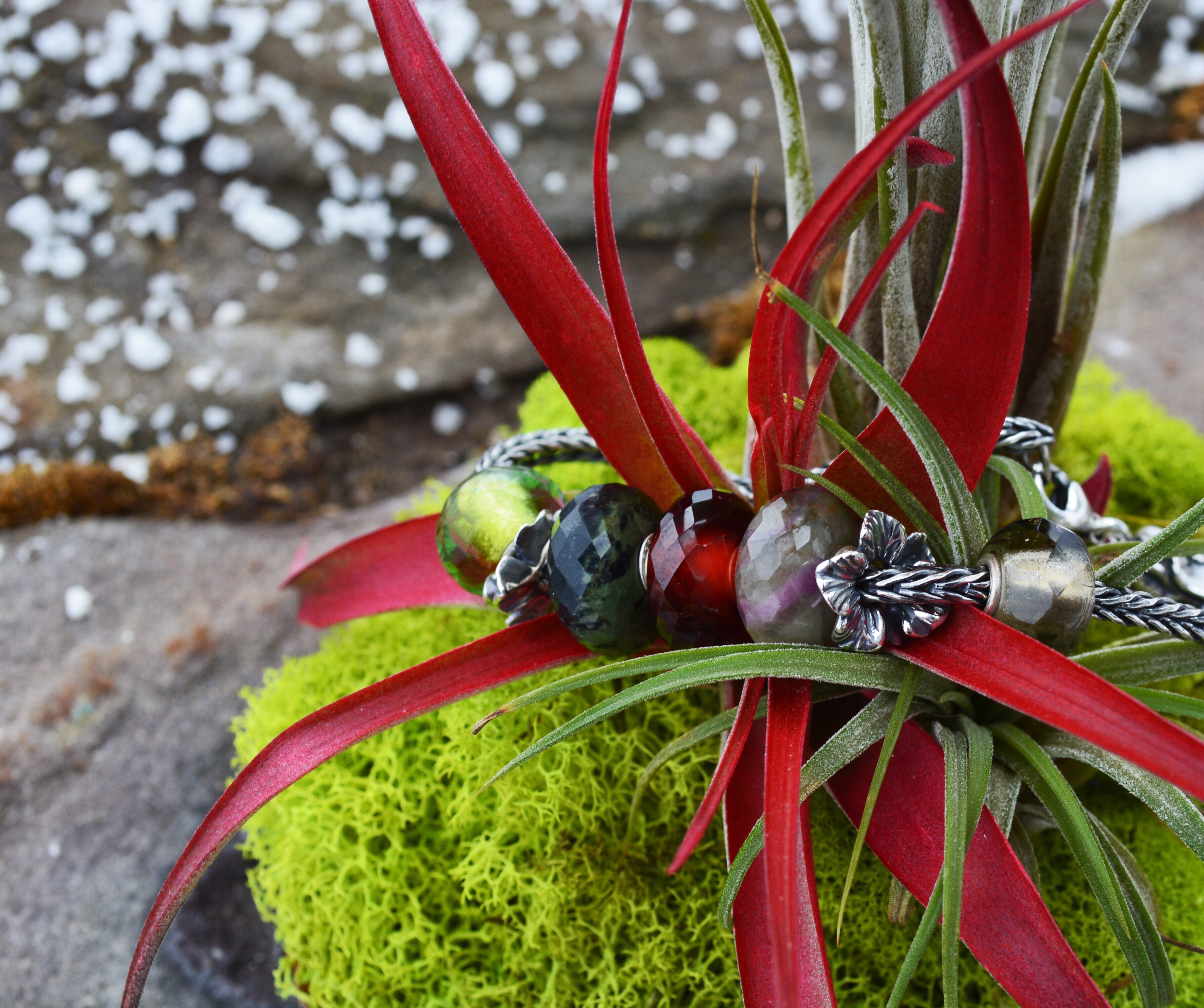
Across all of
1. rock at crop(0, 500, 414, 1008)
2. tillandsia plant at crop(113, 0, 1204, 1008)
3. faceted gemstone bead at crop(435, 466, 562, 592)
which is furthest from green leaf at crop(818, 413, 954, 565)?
rock at crop(0, 500, 414, 1008)

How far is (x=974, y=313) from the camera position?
502 mm

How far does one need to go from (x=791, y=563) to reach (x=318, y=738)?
13.3 inches

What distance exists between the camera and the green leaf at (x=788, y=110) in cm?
57

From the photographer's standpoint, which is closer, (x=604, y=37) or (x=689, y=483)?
(x=689, y=483)

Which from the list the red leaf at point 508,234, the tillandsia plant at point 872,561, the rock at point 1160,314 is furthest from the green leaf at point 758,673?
the rock at point 1160,314

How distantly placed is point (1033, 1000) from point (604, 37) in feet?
5.51

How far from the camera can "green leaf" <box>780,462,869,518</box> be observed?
19.6 inches

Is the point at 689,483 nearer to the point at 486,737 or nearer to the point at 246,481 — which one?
the point at 486,737

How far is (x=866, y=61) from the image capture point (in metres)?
0.58

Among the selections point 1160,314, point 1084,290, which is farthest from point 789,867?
Answer: point 1160,314

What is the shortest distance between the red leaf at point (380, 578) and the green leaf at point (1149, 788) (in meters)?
0.45

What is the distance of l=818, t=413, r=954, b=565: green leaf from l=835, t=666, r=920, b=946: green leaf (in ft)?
0.26

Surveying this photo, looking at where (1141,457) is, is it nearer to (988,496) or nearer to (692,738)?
(988,496)

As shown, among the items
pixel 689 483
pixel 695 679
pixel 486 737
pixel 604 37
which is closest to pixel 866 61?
pixel 689 483
